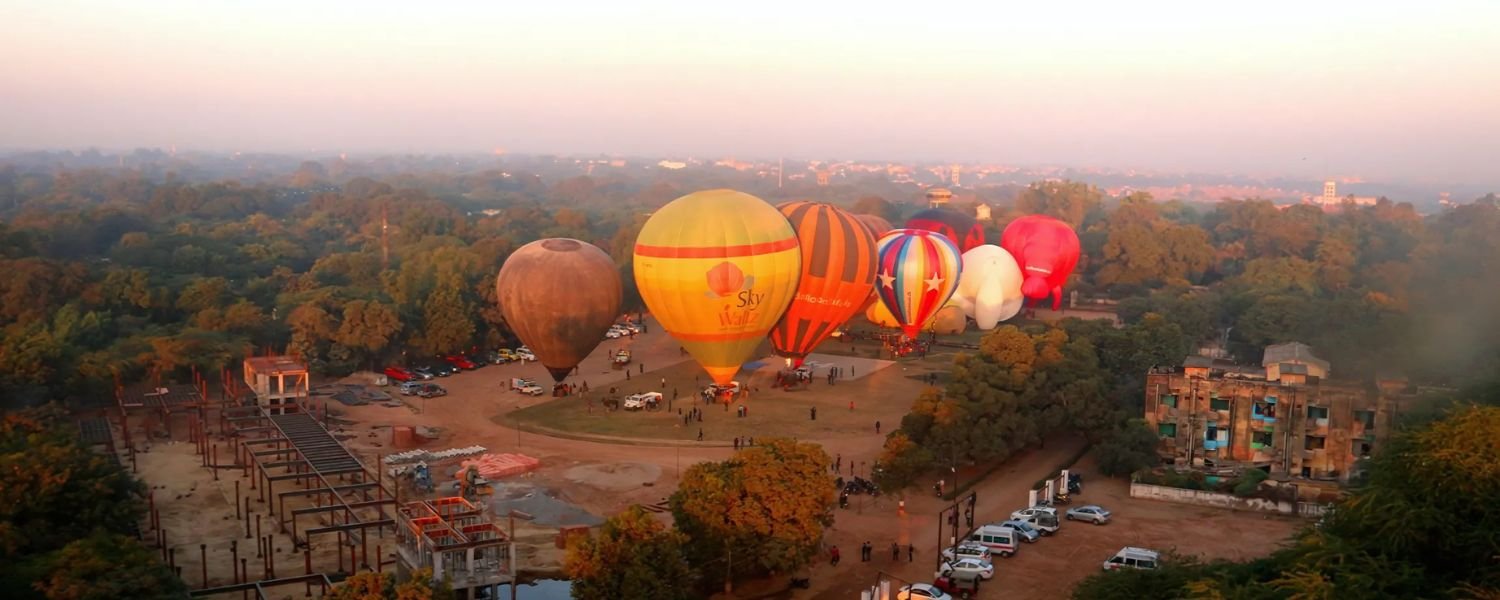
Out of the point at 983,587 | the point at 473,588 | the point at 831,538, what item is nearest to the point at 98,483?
the point at 473,588

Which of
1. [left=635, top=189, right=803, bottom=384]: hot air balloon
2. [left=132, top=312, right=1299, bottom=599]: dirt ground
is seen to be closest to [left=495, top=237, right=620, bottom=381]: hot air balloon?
[left=635, top=189, right=803, bottom=384]: hot air balloon

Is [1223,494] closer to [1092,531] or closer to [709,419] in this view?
[1092,531]

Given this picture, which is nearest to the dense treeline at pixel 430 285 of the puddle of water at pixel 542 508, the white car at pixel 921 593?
the puddle of water at pixel 542 508

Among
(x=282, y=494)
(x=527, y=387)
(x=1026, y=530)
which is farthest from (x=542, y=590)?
(x=527, y=387)

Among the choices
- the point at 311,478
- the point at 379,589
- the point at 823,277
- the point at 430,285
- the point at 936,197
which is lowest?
the point at 311,478

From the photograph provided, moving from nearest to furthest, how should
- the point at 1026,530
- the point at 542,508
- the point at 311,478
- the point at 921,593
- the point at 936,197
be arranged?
the point at 921,593 < the point at 1026,530 < the point at 542,508 < the point at 311,478 < the point at 936,197

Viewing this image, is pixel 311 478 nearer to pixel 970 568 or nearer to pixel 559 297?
pixel 559 297
